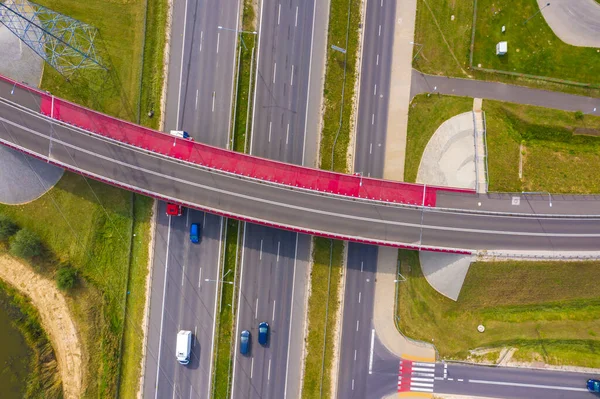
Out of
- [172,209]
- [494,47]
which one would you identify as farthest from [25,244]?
[494,47]

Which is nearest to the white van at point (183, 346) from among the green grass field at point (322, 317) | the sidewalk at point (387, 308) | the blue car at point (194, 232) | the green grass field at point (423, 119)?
the blue car at point (194, 232)

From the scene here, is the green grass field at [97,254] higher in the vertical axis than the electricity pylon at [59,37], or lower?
lower

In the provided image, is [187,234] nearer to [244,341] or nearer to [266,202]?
[266,202]

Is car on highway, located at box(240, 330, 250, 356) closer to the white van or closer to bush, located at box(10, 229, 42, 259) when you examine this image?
the white van

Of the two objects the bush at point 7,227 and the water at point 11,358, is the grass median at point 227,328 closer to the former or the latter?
the water at point 11,358

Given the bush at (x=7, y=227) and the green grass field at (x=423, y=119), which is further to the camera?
the green grass field at (x=423, y=119)

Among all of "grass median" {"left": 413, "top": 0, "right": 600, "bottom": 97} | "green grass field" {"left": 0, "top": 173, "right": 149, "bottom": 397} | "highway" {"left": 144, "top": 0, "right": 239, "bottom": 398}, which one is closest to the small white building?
"grass median" {"left": 413, "top": 0, "right": 600, "bottom": 97}
